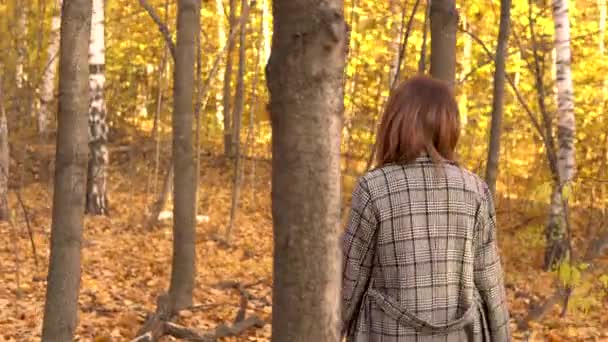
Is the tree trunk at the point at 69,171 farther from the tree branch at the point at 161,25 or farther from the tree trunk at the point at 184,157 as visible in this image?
the tree trunk at the point at 184,157

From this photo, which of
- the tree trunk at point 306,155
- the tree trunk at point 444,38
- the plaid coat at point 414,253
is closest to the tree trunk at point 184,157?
the tree trunk at point 444,38

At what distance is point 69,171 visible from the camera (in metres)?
4.20

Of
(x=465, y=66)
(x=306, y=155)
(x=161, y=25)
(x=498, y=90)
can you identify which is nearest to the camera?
(x=306, y=155)

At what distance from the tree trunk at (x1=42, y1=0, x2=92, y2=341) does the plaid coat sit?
2099 millimetres

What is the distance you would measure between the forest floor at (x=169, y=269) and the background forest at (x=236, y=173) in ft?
0.10

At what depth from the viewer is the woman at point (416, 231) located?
253 cm

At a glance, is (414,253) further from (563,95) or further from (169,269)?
(563,95)

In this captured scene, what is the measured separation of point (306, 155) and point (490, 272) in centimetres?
104

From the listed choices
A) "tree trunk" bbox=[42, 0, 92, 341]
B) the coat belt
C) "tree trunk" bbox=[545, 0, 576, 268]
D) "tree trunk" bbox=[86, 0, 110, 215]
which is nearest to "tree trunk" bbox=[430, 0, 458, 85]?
"tree trunk" bbox=[42, 0, 92, 341]

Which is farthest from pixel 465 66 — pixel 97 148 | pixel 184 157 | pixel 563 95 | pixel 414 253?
pixel 414 253

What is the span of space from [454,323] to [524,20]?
13372mm

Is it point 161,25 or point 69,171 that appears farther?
point 161,25

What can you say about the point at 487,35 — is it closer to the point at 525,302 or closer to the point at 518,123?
the point at 518,123

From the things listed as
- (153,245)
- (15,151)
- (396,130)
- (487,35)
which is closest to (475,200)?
(396,130)
